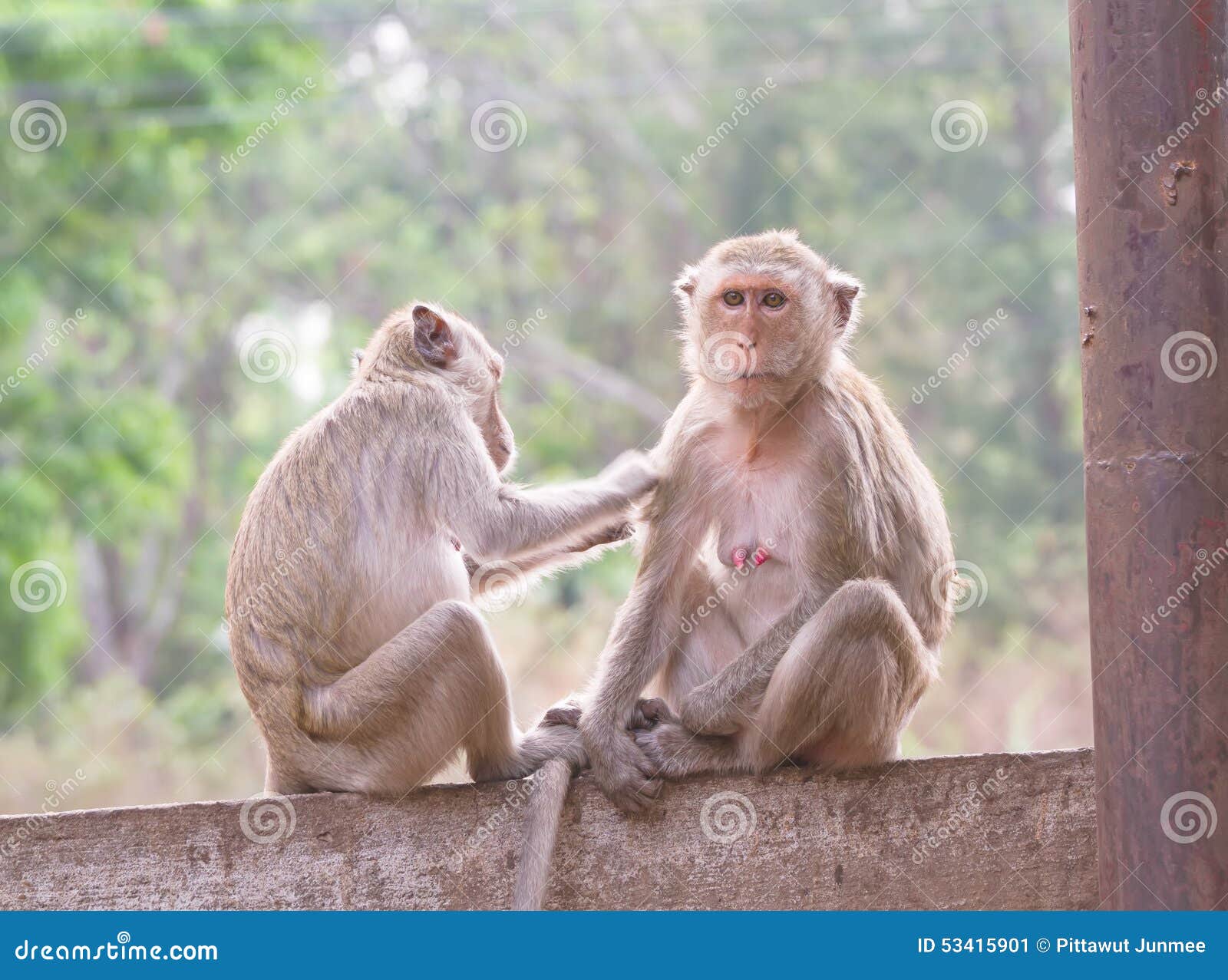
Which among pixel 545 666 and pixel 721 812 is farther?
pixel 545 666

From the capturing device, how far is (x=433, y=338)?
4.98m

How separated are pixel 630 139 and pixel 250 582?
1702cm

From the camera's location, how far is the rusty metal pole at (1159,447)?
3416mm

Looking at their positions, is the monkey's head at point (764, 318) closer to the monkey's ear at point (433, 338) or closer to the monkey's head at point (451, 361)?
the monkey's head at point (451, 361)

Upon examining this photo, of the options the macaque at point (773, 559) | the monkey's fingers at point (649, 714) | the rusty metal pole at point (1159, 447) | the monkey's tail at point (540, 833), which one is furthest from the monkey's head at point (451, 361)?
the rusty metal pole at point (1159, 447)

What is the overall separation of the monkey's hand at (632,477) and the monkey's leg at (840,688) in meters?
0.79

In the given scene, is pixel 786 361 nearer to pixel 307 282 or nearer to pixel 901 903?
pixel 901 903

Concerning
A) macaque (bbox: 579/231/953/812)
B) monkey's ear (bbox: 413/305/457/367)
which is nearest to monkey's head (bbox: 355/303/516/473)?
monkey's ear (bbox: 413/305/457/367)

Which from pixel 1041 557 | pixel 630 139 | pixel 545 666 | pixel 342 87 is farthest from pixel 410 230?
pixel 1041 557

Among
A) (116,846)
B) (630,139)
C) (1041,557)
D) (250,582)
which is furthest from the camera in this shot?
(630,139)

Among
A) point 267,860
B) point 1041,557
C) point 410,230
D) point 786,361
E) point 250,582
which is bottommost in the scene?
point 267,860

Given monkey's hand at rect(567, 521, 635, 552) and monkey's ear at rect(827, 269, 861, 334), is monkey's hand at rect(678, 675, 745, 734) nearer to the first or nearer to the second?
monkey's hand at rect(567, 521, 635, 552)

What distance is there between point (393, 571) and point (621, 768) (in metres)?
1.02

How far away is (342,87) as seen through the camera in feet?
62.7
